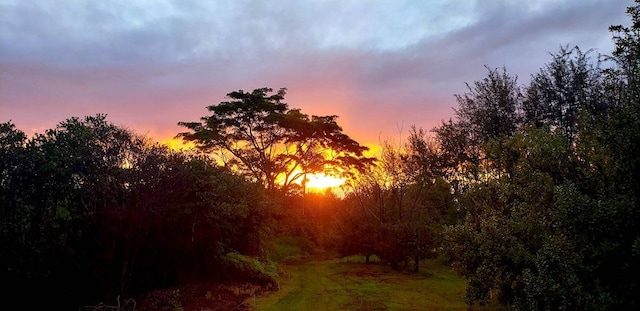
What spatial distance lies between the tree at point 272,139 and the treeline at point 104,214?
1242cm

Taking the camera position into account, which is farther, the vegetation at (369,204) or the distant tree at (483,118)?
the distant tree at (483,118)

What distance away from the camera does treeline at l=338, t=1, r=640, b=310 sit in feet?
26.1

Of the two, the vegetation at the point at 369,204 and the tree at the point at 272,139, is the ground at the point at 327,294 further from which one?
the tree at the point at 272,139

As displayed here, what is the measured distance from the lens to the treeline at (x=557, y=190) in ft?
26.1

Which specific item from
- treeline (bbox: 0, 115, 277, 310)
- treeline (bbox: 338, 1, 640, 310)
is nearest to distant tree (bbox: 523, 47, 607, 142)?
treeline (bbox: 338, 1, 640, 310)

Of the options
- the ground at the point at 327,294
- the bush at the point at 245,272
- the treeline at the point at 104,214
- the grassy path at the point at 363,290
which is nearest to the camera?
the treeline at the point at 104,214

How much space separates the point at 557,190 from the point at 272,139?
29684 mm

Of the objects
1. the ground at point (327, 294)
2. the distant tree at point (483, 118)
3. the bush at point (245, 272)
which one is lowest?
the ground at point (327, 294)

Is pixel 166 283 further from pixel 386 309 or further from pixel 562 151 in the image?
pixel 562 151

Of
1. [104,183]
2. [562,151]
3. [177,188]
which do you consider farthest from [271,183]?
[562,151]

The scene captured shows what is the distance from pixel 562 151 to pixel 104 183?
669 inches

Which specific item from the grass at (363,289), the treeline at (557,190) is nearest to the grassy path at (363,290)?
the grass at (363,289)

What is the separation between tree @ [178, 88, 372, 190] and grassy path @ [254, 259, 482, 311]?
31.1ft

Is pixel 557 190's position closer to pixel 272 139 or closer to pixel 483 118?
pixel 483 118
